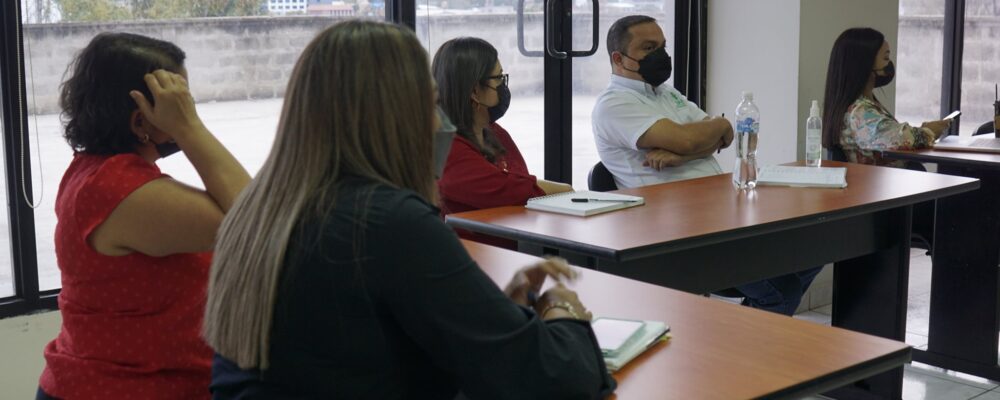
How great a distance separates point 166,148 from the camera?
192cm

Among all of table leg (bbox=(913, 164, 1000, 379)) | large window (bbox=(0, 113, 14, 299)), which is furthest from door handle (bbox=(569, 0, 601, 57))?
large window (bbox=(0, 113, 14, 299))

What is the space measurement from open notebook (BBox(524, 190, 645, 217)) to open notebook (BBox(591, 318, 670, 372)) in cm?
106

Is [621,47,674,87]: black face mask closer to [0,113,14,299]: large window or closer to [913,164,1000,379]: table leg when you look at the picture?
[913,164,1000,379]: table leg

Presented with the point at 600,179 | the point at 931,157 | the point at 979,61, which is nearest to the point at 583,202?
the point at 600,179

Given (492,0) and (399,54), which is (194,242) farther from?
(492,0)

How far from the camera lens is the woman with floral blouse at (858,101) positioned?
4250 millimetres

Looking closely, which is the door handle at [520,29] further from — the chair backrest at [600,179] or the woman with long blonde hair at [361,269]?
the woman with long blonde hair at [361,269]

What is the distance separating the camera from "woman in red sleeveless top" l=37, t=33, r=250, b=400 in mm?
1755

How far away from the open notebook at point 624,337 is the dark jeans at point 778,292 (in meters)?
1.95

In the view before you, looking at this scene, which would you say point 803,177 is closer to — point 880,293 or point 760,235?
point 880,293

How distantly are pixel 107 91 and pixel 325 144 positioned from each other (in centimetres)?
62

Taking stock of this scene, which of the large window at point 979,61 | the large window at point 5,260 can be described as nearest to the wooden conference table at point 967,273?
the large window at point 979,61

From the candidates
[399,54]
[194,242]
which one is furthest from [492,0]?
[399,54]

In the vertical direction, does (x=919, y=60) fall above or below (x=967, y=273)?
above
